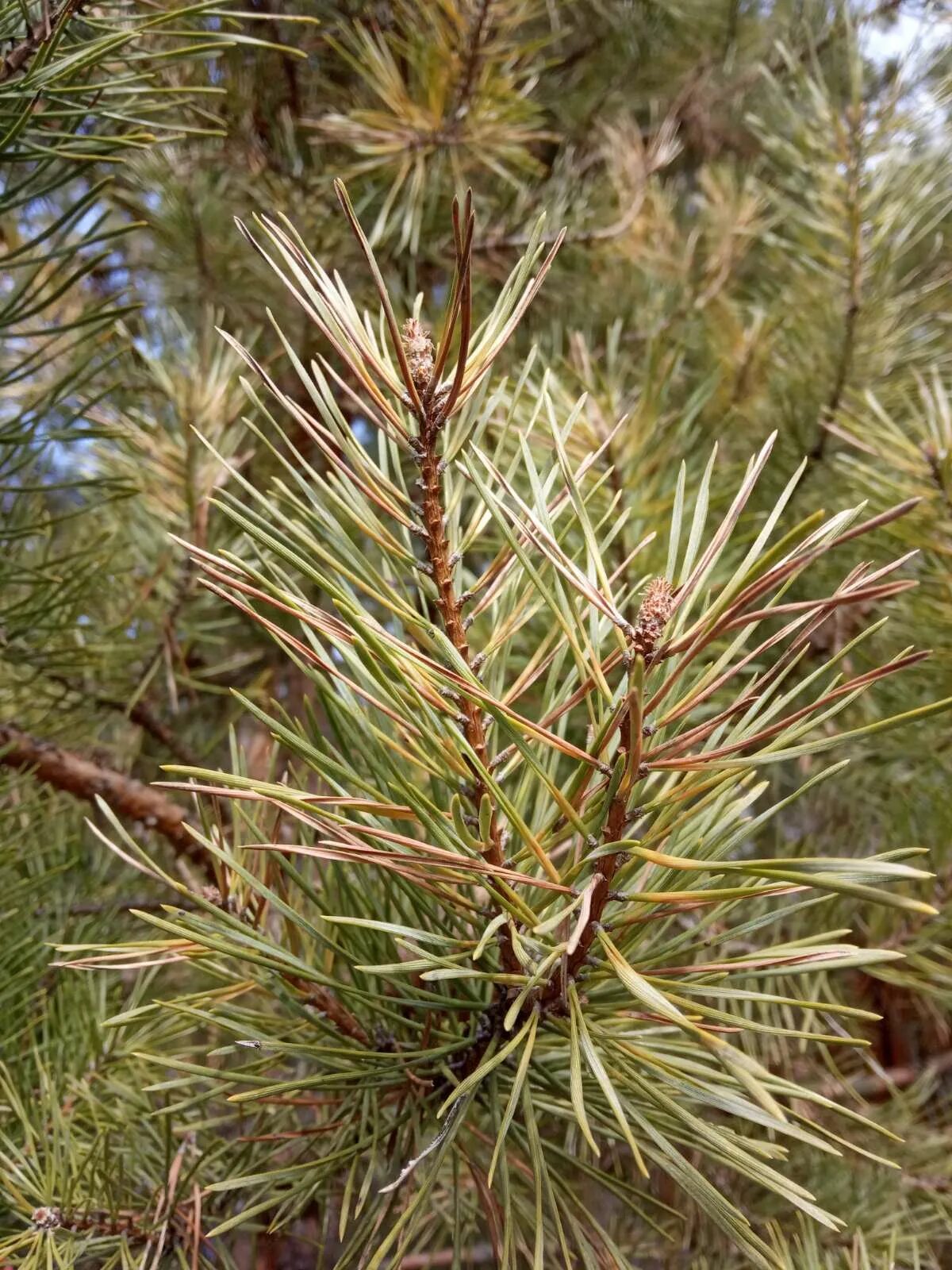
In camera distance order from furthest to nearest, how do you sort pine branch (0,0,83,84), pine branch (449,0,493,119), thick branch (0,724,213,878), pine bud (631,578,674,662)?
1. pine branch (449,0,493,119)
2. thick branch (0,724,213,878)
3. pine branch (0,0,83,84)
4. pine bud (631,578,674,662)

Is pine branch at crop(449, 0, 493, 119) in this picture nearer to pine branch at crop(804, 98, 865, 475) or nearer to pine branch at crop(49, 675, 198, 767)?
pine branch at crop(804, 98, 865, 475)

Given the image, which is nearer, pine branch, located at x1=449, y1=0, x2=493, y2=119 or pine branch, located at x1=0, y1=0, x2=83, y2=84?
pine branch, located at x1=0, y1=0, x2=83, y2=84

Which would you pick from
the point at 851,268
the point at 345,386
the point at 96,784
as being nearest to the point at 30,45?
the point at 345,386

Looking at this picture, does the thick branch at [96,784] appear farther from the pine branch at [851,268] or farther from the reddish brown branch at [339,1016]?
the pine branch at [851,268]

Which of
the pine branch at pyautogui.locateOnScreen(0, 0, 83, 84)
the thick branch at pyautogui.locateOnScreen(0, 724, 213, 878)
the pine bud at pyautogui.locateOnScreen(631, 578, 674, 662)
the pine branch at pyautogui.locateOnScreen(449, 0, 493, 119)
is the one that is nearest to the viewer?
the pine bud at pyautogui.locateOnScreen(631, 578, 674, 662)

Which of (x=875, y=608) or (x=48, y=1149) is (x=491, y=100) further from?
(x=48, y=1149)

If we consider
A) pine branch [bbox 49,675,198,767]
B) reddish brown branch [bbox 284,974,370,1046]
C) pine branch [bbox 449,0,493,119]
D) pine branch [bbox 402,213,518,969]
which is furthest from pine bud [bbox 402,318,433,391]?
pine branch [bbox 449,0,493,119]

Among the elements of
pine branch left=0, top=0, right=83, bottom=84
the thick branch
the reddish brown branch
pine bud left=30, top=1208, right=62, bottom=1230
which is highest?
pine branch left=0, top=0, right=83, bottom=84

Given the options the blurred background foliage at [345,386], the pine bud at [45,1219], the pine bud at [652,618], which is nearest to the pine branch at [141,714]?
the blurred background foliage at [345,386]

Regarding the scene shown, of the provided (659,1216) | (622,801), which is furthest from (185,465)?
(659,1216)
